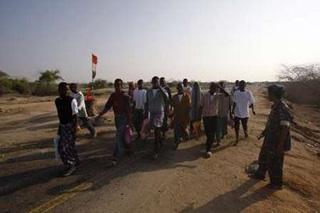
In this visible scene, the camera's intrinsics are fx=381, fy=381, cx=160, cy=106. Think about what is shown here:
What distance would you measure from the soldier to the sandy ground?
15.2 inches

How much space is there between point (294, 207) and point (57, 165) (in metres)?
5.22

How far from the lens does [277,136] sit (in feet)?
24.8

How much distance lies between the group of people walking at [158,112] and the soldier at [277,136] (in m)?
0.10

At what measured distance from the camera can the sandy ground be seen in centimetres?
646

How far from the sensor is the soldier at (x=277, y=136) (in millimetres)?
7352

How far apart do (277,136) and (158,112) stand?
3.06 meters

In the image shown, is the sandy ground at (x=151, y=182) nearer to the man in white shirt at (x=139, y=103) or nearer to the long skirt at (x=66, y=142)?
the long skirt at (x=66, y=142)

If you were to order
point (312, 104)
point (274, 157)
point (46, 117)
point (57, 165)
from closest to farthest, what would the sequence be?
point (274, 157) < point (57, 165) < point (46, 117) < point (312, 104)

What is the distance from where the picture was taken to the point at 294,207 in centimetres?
694

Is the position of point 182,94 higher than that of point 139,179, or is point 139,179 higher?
point 182,94

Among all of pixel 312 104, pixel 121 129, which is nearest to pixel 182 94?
pixel 121 129

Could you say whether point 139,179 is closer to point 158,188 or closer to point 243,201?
point 158,188

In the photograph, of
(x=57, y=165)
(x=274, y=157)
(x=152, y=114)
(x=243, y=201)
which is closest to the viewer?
A: (x=243, y=201)

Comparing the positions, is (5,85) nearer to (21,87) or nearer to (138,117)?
(21,87)
